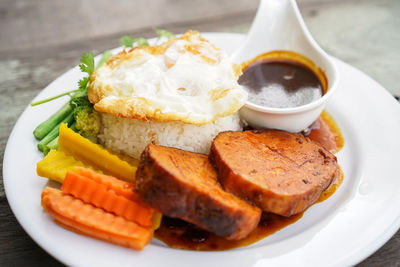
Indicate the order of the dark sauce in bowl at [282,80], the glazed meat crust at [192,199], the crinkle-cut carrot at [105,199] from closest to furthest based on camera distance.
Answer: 1. the glazed meat crust at [192,199]
2. the crinkle-cut carrot at [105,199]
3. the dark sauce in bowl at [282,80]

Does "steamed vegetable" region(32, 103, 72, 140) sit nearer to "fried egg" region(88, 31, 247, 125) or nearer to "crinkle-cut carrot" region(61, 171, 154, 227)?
"fried egg" region(88, 31, 247, 125)

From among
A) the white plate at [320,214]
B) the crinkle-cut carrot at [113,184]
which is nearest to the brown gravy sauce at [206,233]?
the white plate at [320,214]

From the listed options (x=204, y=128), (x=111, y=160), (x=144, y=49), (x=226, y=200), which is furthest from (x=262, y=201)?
(x=144, y=49)

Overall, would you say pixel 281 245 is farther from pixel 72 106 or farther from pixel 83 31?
pixel 83 31

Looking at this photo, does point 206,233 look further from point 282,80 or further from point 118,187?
point 282,80

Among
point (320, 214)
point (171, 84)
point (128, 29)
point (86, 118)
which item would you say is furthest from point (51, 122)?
point (128, 29)

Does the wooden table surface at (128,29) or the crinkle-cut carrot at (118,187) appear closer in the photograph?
the crinkle-cut carrot at (118,187)

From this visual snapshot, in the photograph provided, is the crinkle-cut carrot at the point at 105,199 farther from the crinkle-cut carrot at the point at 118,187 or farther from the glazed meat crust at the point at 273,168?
the glazed meat crust at the point at 273,168
